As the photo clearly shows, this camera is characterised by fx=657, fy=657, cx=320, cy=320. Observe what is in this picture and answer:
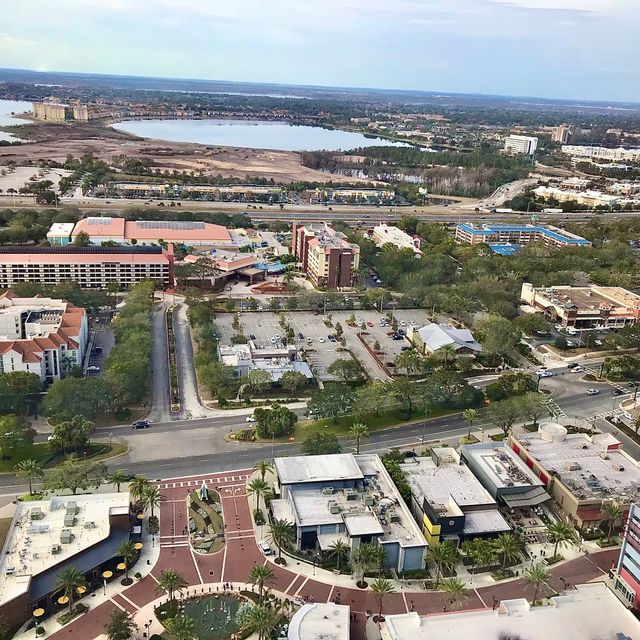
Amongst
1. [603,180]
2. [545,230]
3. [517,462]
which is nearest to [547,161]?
[603,180]

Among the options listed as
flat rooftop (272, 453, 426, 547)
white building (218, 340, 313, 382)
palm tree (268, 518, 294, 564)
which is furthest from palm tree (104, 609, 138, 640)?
white building (218, 340, 313, 382)

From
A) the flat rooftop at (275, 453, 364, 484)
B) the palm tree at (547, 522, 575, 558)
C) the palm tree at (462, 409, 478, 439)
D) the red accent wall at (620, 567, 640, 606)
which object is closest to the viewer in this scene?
the red accent wall at (620, 567, 640, 606)

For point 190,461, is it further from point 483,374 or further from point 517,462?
point 483,374

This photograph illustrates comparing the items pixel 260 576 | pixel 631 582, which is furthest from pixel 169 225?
pixel 631 582

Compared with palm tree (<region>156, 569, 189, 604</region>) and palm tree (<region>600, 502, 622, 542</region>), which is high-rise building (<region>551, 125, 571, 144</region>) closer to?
palm tree (<region>600, 502, 622, 542</region>)

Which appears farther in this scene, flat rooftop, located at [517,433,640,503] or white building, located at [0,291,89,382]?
white building, located at [0,291,89,382]
